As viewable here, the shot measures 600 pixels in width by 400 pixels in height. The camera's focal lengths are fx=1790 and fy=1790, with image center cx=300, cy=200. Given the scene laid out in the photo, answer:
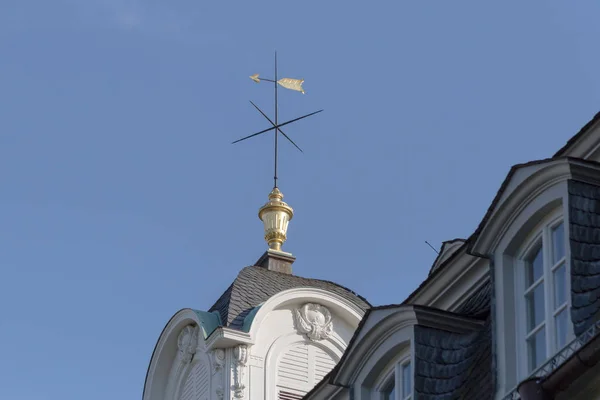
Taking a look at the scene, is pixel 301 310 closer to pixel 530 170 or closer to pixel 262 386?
pixel 262 386

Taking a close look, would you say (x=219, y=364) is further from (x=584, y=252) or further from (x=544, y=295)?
(x=584, y=252)

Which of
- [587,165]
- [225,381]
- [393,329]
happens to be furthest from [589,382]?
[225,381]

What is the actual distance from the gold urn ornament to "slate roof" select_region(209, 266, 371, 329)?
7.09 feet

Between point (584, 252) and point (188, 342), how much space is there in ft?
43.7

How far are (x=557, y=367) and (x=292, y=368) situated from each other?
13.5 metres

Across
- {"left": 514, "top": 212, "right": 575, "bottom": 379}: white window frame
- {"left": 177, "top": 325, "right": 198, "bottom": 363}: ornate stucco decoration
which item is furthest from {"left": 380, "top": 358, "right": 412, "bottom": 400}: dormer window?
{"left": 177, "top": 325, "right": 198, "bottom": 363}: ornate stucco decoration

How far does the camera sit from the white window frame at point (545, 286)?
570 inches

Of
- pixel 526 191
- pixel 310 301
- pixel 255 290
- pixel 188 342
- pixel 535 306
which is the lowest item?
pixel 535 306

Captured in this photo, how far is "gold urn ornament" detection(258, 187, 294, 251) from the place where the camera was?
30.5 meters

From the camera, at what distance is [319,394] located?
19438 millimetres

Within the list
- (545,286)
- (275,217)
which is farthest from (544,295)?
(275,217)

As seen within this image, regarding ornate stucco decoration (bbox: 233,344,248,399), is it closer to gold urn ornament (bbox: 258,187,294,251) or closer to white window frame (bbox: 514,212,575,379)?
gold urn ornament (bbox: 258,187,294,251)

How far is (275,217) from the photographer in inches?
1214

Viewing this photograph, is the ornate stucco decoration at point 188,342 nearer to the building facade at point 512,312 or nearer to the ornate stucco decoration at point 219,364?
the ornate stucco decoration at point 219,364
